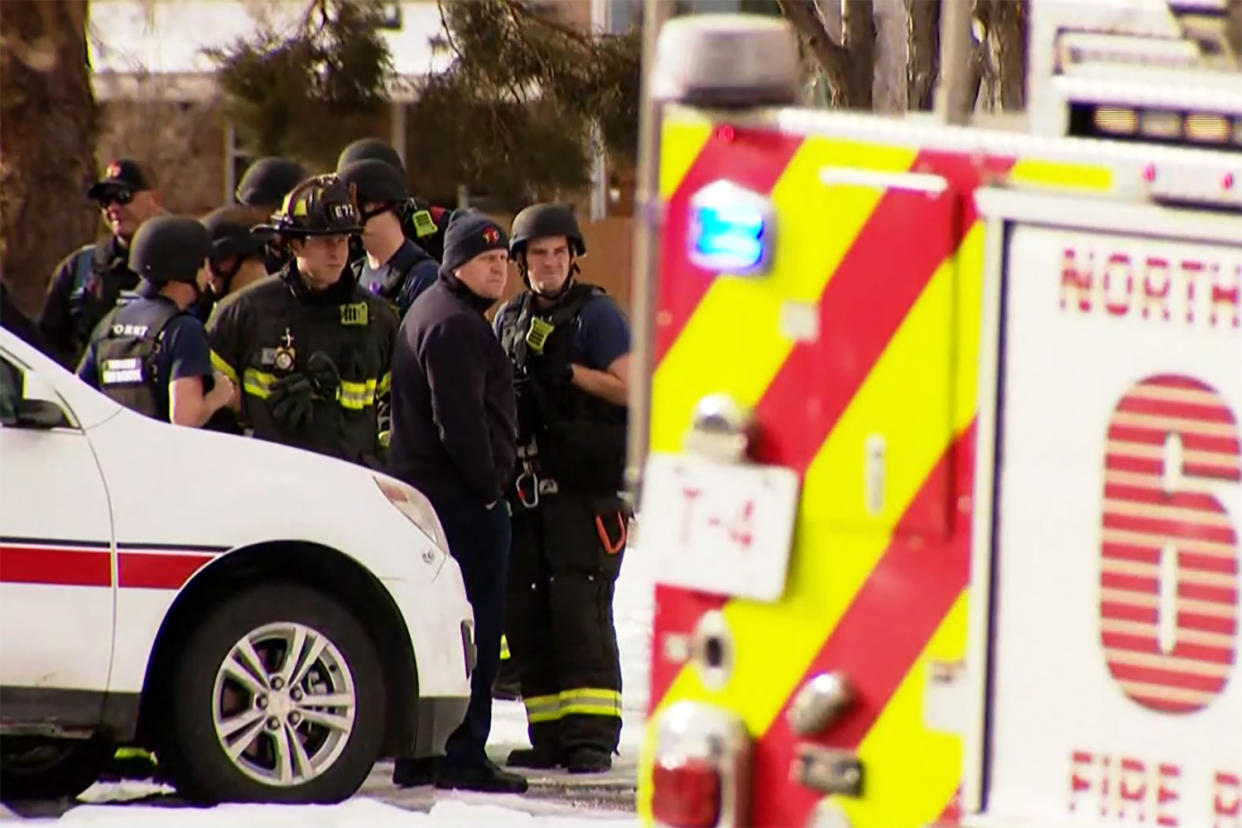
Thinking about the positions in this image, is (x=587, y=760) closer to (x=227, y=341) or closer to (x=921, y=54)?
(x=227, y=341)

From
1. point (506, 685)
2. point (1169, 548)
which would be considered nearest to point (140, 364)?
point (506, 685)

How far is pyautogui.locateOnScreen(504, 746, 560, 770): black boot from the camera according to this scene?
944 centimetres

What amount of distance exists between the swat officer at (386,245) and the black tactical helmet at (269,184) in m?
1.07

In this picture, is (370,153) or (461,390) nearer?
(461,390)

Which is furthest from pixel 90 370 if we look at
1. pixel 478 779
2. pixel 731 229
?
pixel 731 229

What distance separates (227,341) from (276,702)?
4.93ft

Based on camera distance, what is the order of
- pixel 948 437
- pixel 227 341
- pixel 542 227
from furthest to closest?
1. pixel 542 227
2. pixel 227 341
3. pixel 948 437

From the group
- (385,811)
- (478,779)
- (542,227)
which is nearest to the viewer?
(385,811)

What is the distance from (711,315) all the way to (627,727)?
256 inches

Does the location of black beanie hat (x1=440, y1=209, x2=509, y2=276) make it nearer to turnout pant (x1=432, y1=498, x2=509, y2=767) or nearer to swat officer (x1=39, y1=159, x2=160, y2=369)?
turnout pant (x1=432, y1=498, x2=509, y2=767)

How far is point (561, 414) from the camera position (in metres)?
9.41

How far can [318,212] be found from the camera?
910 centimetres

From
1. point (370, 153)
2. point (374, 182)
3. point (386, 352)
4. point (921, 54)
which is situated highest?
point (921, 54)

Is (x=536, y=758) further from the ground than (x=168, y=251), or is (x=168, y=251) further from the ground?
(x=168, y=251)
